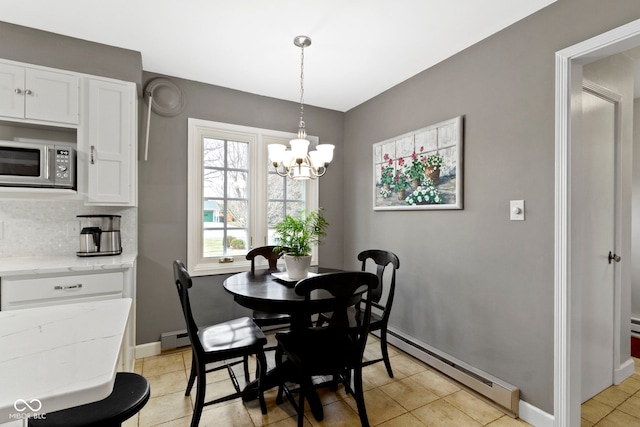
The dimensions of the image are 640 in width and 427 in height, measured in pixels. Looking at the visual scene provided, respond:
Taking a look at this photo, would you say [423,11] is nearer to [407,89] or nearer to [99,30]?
[407,89]

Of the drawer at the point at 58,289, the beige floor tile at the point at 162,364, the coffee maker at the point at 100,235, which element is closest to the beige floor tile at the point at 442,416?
the beige floor tile at the point at 162,364

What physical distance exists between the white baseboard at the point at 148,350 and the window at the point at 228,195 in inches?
27.9

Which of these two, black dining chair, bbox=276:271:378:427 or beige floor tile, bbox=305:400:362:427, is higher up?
black dining chair, bbox=276:271:378:427

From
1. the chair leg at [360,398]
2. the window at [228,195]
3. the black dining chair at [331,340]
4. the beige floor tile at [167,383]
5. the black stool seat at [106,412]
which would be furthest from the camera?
the window at [228,195]

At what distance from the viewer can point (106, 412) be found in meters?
0.98

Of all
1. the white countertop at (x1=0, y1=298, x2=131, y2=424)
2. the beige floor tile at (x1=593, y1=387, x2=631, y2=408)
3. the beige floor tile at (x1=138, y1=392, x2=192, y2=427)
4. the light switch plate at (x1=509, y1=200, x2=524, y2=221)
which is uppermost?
the light switch plate at (x1=509, y1=200, x2=524, y2=221)

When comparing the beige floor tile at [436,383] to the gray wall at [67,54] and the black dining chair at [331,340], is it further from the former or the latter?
the gray wall at [67,54]

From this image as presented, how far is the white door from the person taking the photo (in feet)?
6.97

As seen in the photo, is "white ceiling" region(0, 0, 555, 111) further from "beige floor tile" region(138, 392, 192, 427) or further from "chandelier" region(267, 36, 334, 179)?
"beige floor tile" region(138, 392, 192, 427)

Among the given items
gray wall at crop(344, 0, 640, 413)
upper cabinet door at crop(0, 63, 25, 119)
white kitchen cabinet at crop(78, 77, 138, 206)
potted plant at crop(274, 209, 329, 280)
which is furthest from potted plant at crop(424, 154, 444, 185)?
upper cabinet door at crop(0, 63, 25, 119)

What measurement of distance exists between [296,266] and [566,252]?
5.39ft

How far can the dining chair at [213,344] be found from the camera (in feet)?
5.77

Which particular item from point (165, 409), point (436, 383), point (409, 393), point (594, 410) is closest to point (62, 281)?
point (165, 409)

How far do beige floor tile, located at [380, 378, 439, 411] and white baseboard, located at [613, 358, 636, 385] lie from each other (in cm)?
142
